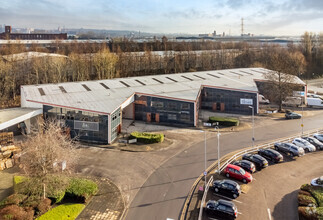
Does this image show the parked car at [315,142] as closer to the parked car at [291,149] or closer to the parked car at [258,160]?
the parked car at [291,149]

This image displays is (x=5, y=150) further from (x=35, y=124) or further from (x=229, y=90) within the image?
(x=229, y=90)

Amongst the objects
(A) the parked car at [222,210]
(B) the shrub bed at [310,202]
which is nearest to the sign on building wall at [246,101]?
(B) the shrub bed at [310,202]

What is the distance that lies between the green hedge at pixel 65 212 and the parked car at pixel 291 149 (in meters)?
22.7

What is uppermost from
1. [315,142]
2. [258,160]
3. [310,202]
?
[315,142]

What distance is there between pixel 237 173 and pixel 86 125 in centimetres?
1939

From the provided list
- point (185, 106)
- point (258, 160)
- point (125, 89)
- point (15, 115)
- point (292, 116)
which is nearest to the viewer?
point (258, 160)

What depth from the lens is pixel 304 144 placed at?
30797mm

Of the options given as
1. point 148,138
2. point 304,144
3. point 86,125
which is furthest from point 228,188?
point 86,125

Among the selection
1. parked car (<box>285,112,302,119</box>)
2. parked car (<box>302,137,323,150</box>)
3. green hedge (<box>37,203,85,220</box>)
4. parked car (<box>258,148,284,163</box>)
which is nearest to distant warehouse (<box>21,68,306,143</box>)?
parked car (<box>285,112,302,119</box>)

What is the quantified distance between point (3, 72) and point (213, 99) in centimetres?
4090

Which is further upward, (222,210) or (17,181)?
(17,181)

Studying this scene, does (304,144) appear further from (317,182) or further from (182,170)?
(182,170)

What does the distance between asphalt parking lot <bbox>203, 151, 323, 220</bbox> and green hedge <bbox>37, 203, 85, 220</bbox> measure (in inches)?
373

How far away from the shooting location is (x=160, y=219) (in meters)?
18.3
